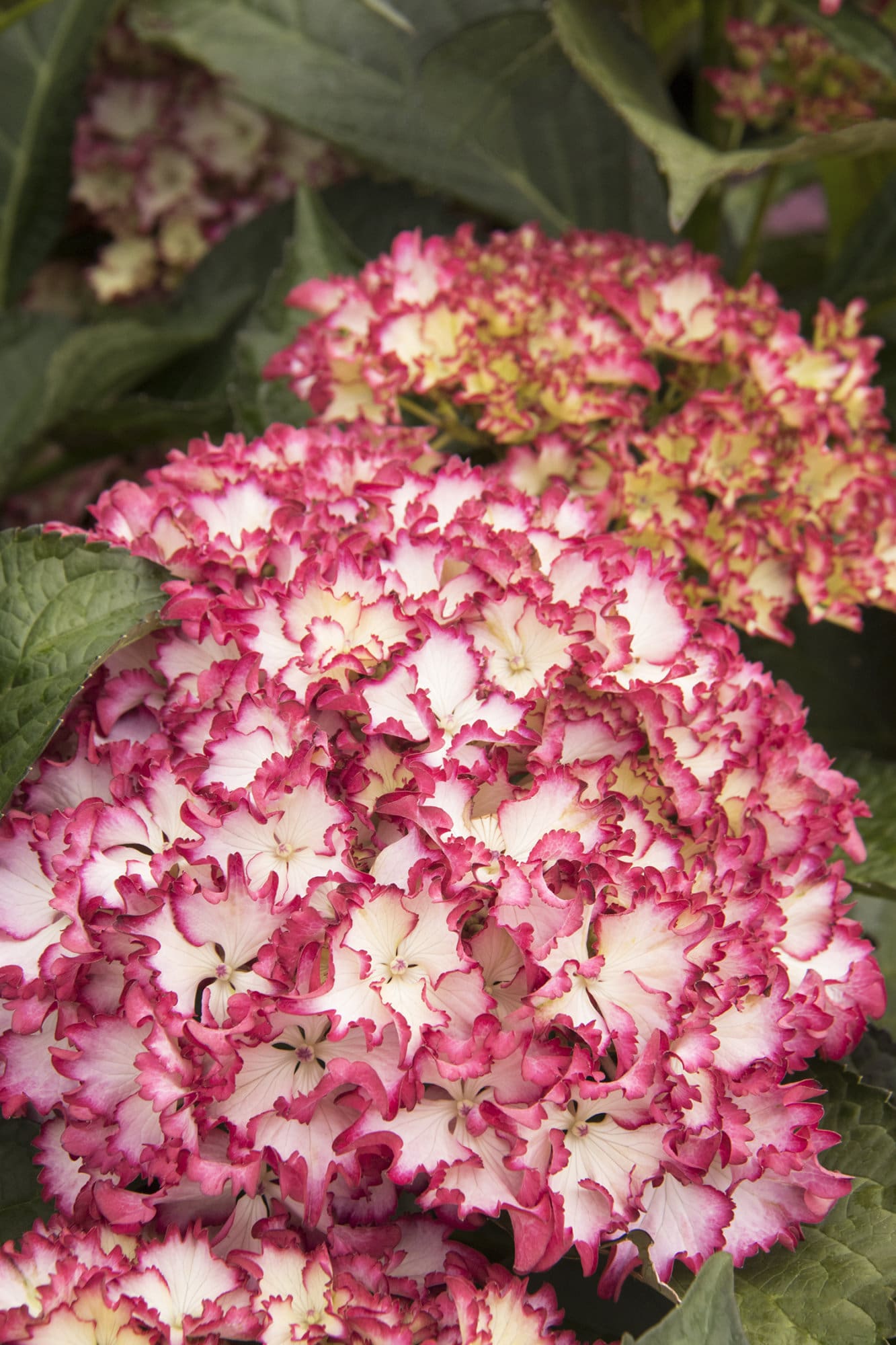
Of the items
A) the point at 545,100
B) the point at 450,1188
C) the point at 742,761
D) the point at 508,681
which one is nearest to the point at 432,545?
the point at 508,681

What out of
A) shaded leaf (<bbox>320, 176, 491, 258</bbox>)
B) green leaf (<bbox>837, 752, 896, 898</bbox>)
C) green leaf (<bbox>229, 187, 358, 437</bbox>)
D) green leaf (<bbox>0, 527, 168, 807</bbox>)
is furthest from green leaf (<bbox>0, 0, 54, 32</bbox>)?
green leaf (<bbox>837, 752, 896, 898</bbox>)

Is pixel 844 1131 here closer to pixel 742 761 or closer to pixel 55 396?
pixel 742 761

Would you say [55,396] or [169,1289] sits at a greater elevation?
[169,1289]

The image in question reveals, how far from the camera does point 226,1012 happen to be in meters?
0.53

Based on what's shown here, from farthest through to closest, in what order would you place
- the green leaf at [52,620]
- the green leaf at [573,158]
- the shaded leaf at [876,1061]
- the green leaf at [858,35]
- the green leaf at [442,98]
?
the green leaf at [573,158] → the green leaf at [442,98] → the green leaf at [858,35] → the shaded leaf at [876,1061] → the green leaf at [52,620]

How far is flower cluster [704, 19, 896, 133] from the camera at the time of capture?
101 centimetres

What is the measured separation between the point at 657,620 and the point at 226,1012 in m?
0.29

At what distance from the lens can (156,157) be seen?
4.48 feet

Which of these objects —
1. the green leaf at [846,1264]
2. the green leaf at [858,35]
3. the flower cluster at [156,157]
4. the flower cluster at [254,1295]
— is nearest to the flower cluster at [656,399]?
the green leaf at [858,35]

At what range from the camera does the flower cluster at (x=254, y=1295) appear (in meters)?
0.50

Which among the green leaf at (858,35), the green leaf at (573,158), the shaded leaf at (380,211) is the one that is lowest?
the shaded leaf at (380,211)

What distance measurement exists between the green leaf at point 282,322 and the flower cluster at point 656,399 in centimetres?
10

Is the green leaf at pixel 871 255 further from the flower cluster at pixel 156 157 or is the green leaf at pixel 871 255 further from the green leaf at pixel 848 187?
the flower cluster at pixel 156 157

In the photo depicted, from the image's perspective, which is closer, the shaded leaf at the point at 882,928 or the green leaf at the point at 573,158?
A: the shaded leaf at the point at 882,928
